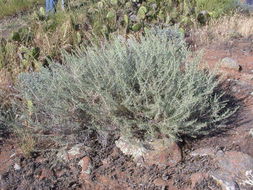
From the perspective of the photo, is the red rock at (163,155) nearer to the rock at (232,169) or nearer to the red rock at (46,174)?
the rock at (232,169)

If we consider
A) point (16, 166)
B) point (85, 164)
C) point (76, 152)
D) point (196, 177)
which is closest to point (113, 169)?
point (85, 164)

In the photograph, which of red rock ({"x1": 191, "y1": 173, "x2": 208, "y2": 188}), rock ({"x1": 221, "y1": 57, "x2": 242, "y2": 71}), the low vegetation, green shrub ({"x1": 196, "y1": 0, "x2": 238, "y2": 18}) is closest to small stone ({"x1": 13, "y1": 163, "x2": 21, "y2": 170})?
the low vegetation

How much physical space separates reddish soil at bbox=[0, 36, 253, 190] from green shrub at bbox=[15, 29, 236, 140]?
→ 0.49ft

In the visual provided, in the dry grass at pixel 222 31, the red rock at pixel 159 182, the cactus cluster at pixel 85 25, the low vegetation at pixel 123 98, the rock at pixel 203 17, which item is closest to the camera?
the red rock at pixel 159 182

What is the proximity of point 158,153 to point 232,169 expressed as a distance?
21.9 inches

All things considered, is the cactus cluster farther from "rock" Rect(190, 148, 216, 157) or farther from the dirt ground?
"rock" Rect(190, 148, 216, 157)

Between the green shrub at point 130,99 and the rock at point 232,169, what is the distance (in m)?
0.28

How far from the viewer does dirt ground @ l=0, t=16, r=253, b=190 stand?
2834mm

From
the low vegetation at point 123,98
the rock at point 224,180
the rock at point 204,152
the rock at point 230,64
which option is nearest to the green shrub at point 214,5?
the rock at point 230,64

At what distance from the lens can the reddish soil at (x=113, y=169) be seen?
283 cm

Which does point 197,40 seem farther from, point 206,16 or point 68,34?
point 68,34

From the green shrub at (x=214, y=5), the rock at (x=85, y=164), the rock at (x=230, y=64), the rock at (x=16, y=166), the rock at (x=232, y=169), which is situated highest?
the rock at (x=16, y=166)

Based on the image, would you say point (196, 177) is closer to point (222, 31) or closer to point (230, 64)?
point (230, 64)

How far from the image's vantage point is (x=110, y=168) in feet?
9.69
